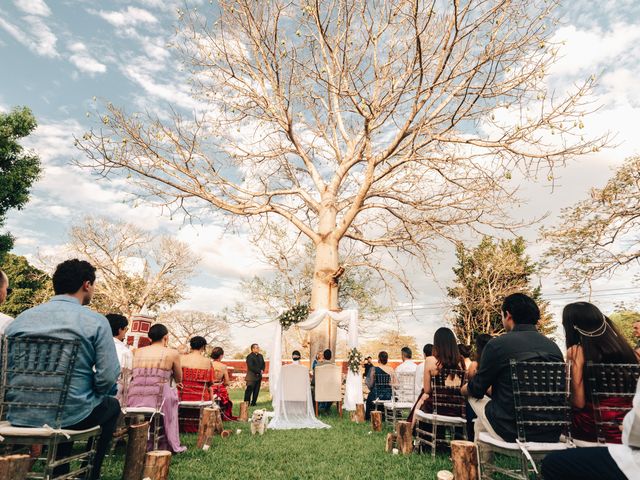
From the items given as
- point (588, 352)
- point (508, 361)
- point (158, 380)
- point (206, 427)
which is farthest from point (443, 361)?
point (158, 380)

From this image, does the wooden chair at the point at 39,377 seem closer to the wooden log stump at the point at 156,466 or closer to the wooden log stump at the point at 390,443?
the wooden log stump at the point at 156,466

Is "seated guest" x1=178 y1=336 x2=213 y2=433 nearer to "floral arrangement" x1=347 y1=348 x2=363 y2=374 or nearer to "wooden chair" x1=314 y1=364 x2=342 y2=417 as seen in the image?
"wooden chair" x1=314 y1=364 x2=342 y2=417

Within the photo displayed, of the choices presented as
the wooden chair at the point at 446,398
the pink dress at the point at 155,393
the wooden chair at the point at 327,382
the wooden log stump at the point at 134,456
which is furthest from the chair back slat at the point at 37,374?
the wooden chair at the point at 327,382

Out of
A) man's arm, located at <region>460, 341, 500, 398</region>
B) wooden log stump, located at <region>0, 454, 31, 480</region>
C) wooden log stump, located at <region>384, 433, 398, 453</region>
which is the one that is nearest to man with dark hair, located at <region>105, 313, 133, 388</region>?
wooden log stump, located at <region>0, 454, 31, 480</region>

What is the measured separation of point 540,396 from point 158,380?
4.31 m

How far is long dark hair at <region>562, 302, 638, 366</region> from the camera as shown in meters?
3.20

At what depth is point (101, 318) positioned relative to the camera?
312 centimetres

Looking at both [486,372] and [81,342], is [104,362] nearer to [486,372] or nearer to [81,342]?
[81,342]

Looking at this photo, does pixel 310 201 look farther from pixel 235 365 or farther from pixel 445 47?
pixel 235 365

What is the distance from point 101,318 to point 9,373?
2.21 feet

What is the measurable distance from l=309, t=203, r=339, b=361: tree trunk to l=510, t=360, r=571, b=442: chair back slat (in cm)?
972

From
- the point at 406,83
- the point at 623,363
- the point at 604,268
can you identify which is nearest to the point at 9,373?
the point at 623,363

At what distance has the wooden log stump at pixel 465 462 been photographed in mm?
3461

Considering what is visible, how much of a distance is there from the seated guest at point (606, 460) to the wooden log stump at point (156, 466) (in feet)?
9.99
